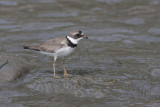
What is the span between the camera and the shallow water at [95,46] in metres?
7.52

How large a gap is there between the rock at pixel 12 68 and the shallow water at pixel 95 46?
0.19 m

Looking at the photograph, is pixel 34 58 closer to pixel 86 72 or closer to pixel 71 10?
pixel 86 72

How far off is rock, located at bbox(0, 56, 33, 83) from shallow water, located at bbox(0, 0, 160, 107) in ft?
0.61

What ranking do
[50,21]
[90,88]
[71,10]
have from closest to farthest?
1. [90,88]
2. [50,21]
3. [71,10]

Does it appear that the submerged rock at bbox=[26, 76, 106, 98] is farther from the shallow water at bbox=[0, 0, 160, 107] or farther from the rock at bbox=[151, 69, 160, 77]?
the rock at bbox=[151, 69, 160, 77]

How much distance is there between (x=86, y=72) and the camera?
913cm

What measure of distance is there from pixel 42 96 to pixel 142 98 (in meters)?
2.18

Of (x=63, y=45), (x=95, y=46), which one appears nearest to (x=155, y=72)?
(x=63, y=45)

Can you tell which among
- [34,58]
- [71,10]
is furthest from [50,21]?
[34,58]

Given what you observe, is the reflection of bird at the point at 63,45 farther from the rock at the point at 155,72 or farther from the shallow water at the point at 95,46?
the rock at the point at 155,72

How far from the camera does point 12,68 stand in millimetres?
8594

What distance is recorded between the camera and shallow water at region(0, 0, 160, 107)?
7.52 m

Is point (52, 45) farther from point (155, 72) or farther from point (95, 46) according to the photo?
point (95, 46)

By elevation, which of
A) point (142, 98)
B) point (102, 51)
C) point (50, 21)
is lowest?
point (142, 98)
